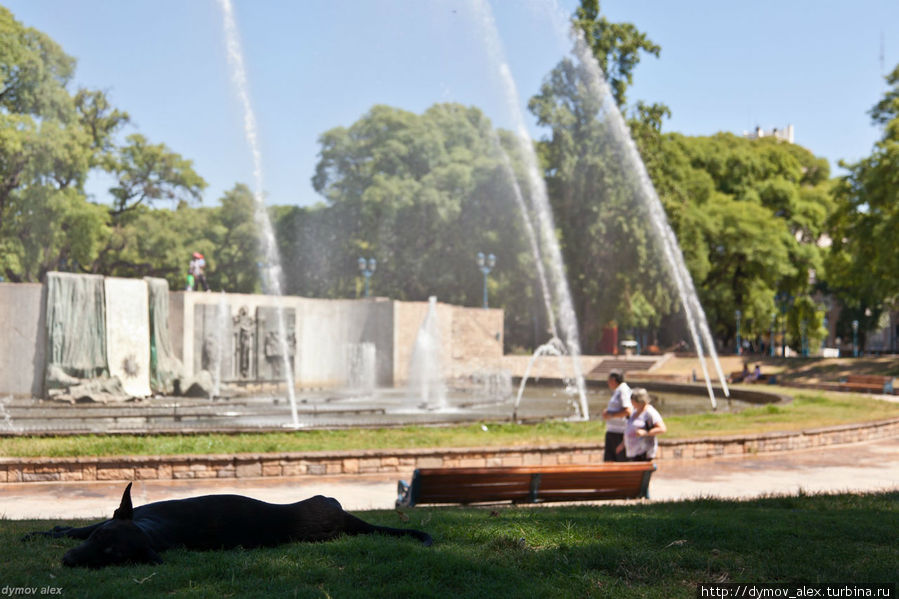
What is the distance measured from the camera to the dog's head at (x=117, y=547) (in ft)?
15.3

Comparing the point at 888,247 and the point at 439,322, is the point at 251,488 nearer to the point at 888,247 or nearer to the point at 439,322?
the point at 439,322

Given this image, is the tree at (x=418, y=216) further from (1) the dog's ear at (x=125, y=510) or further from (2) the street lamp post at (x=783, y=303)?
(1) the dog's ear at (x=125, y=510)

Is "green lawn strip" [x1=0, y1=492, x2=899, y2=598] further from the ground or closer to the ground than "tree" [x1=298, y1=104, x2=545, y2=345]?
closer to the ground

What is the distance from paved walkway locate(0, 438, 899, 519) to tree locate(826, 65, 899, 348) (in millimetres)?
26939

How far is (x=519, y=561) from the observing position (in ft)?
16.1

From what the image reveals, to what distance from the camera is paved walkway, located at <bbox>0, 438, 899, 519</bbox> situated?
29.1 ft

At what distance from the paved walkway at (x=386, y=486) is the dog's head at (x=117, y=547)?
3.53m

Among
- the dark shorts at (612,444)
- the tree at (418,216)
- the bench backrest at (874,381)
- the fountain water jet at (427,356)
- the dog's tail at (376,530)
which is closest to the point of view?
the dog's tail at (376,530)

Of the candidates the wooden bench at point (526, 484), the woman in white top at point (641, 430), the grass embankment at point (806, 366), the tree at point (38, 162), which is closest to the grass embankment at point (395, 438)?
the woman in white top at point (641, 430)

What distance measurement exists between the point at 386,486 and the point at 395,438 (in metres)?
2.61

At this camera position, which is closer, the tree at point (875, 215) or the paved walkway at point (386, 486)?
the paved walkway at point (386, 486)

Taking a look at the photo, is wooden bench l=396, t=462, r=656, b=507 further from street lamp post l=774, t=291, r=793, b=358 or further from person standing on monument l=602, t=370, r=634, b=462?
street lamp post l=774, t=291, r=793, b=358

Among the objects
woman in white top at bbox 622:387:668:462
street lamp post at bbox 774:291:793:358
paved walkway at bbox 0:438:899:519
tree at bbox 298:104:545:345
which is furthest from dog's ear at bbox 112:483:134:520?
street lamp post at bbox 774:291:793:358

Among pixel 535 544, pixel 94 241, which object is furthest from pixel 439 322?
pixel 535 544
